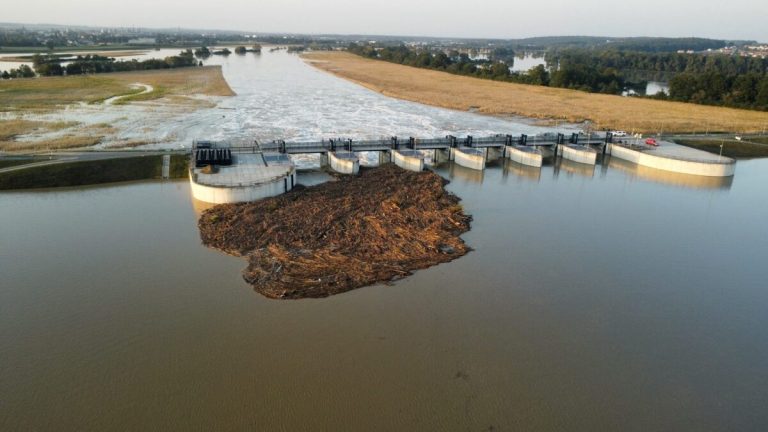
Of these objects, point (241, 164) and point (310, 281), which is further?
point (241, 164)

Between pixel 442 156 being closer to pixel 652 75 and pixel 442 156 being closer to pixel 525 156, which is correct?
pixel 525 156

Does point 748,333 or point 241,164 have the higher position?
point 241,164

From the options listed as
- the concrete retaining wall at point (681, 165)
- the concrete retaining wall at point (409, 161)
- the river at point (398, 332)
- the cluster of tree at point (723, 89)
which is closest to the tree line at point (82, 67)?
the river at point (398, 332)

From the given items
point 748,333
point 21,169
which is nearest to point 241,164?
point 21,169

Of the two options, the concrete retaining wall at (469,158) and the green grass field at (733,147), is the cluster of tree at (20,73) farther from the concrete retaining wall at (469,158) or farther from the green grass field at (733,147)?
the green grass field at (733,147)

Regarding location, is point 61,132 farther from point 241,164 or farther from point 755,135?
point 755,135

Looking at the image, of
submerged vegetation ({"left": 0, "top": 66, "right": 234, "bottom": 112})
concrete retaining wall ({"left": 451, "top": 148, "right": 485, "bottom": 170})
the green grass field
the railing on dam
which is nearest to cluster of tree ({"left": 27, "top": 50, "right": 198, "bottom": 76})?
submerged vegetation ({"left": 0, "top": 66, "right": 234, "bottom": 112})

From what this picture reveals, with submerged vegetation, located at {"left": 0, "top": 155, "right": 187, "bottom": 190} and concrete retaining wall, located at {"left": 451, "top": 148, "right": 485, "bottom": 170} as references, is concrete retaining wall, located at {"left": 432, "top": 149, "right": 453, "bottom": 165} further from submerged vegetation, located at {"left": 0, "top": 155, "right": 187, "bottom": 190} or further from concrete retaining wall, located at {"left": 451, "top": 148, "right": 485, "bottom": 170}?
submerged vegetation, located at {"left": 0, "top": 155, "right": 187, "bottom": 190}
